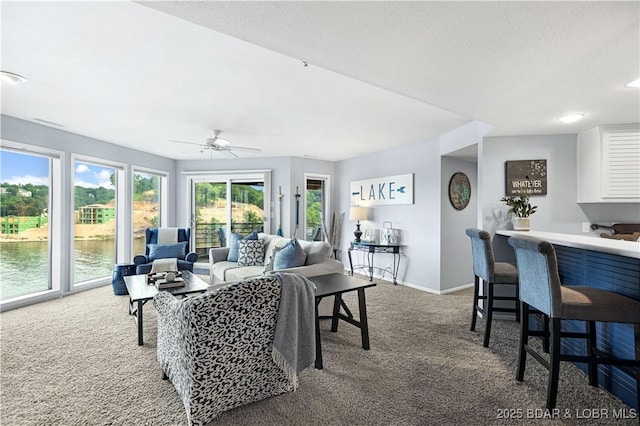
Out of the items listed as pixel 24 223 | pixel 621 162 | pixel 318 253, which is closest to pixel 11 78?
pixel 24 223

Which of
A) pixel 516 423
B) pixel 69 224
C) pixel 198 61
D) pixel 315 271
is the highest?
pixel 198 61

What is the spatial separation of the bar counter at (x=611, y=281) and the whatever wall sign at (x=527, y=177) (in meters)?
1.08

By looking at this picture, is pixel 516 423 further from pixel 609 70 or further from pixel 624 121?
pixel 624 121

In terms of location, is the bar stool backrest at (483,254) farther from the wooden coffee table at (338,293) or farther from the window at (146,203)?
the window at (146,203)

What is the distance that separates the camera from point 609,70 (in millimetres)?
1935

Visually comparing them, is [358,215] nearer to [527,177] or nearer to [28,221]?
[527,177]

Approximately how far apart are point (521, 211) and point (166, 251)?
505 centimetres

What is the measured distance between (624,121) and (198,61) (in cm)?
409

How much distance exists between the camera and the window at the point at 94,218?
476 centimetres

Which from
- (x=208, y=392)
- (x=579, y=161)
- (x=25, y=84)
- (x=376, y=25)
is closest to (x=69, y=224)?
(x=25, y=84)

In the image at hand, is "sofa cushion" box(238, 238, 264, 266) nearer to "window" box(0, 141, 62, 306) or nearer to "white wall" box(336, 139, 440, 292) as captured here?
"white wall" box(336, 139, 440, 292)

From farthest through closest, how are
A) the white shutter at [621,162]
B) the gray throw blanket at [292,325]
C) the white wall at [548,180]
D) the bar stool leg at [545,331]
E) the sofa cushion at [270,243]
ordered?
1. the sofa cushion at [270,243]
2. the white wall at [548,180]
3. the white shutter at [621,162]
4. the bar stool leg at [545,331]
5. the gray throw blanket at [292,325]

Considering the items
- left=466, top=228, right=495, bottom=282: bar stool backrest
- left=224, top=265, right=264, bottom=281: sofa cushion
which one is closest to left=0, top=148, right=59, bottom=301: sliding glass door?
left=224, top=265, right=264, bottom=281: sofa cushion

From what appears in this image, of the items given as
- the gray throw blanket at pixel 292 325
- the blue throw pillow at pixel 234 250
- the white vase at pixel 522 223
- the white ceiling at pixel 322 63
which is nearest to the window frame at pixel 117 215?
the white ceiling at pixel 322 63
